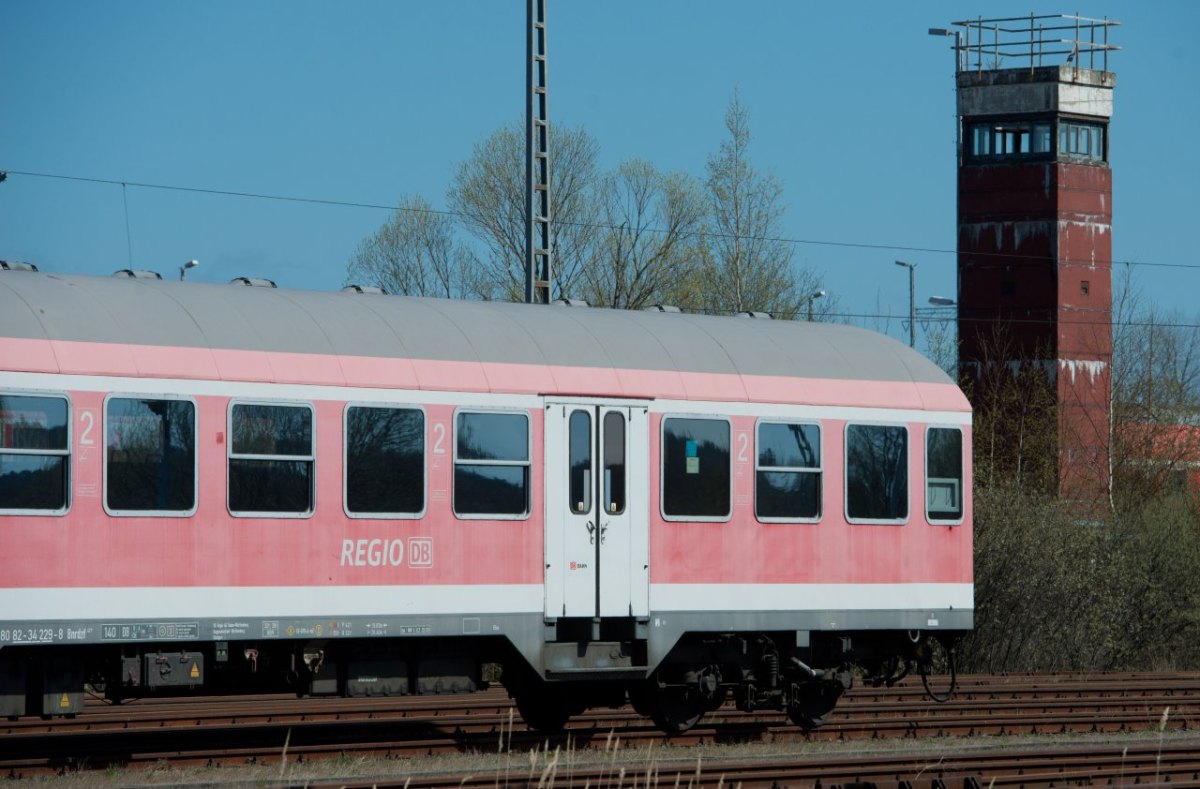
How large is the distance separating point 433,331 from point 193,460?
2.44m

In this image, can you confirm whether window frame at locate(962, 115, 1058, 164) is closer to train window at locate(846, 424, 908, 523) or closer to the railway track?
the railway track

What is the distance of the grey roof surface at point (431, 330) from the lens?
13.5 meters

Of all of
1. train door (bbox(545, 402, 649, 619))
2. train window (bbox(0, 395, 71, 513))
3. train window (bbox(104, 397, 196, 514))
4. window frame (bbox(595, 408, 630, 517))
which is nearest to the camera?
train window (bbox(0, 395, 71, 513))

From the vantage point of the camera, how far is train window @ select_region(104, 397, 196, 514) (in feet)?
43.2

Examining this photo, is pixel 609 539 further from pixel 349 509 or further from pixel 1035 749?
pixel 1035 749

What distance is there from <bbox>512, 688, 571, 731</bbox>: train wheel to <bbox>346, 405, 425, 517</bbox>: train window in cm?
257

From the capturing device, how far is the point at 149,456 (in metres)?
13.3

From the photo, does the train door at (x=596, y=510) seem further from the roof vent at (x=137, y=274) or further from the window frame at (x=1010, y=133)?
the window frame at (x=1010, y=133)

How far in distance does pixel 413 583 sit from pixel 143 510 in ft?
7.43

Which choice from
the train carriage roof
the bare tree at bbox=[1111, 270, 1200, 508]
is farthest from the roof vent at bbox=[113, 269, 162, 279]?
the bare tree at bbox=[1111, 270, 1200, 508]

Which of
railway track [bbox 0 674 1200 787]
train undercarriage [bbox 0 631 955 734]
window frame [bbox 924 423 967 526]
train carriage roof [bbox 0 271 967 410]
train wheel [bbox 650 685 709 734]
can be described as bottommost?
railway track [bbox 0 674 1200 787]

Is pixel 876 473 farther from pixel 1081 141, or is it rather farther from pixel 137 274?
pixel 1081 141

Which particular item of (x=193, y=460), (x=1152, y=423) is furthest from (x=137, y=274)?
(x=1152, y=423)

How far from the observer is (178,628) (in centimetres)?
1343
